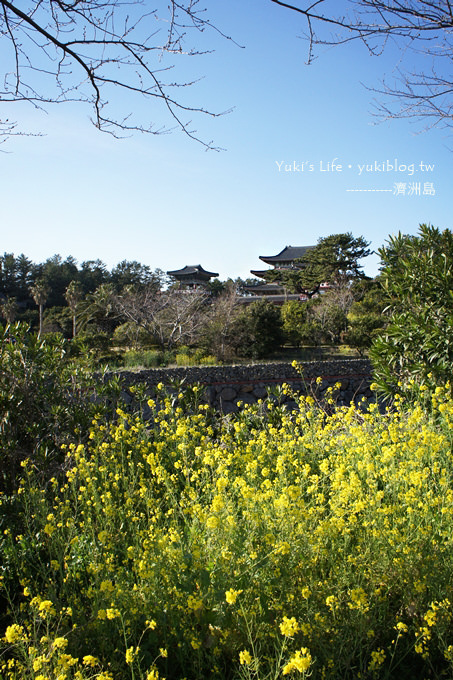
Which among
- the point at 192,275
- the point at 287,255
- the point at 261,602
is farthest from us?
the point at 287,255

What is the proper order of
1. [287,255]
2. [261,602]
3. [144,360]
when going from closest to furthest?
[261,602], [144,360], [287,255]

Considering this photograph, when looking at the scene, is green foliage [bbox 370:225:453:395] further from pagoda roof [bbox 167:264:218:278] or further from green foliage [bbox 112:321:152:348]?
pagoda roof [bbox 167:264:218:278]

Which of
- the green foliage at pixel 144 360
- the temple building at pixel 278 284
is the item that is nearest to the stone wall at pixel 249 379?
the green foliage at pixel 144 360

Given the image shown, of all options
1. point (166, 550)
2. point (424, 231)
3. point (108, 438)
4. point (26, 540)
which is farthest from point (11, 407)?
point (424, 231)

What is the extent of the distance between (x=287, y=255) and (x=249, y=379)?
29567 mm

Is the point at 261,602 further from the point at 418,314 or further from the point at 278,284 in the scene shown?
the point at 278,284

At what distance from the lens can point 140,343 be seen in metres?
18.0

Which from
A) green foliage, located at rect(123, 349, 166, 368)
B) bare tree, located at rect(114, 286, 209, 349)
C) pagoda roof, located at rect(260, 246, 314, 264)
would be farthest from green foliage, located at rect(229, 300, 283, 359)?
pagoda roof, located at rect(260, 246, 314, 264)

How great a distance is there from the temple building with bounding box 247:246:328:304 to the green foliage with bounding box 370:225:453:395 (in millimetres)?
21854

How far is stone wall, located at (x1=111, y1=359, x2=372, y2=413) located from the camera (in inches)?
413

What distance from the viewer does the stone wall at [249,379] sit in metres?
10.5

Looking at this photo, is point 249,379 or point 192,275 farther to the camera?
point 192,275

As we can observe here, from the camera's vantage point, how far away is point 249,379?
438 inches

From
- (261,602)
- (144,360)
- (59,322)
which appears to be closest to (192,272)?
(59,322)
